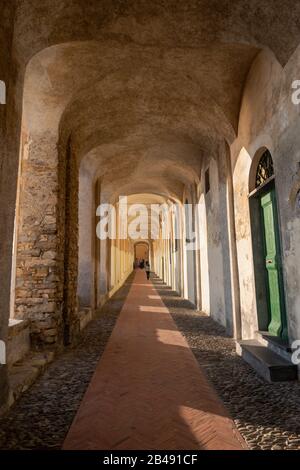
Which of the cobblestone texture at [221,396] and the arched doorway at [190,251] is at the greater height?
the arched doorway at [190,251]

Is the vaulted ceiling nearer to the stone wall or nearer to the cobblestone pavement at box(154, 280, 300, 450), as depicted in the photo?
the stone wall

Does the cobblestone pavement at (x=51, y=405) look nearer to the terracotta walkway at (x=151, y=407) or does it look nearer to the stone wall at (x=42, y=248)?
the terracotta walkway at (x=151, y=407)

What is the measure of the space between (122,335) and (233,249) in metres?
3.03

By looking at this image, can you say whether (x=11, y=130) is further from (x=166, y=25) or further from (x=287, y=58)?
(x=287, y=58)

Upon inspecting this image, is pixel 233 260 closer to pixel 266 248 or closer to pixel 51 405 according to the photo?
pixel 266 248

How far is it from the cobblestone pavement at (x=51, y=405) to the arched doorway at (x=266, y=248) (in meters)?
3.02

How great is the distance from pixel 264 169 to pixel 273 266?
169 centimetres

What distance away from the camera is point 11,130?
10.6ft

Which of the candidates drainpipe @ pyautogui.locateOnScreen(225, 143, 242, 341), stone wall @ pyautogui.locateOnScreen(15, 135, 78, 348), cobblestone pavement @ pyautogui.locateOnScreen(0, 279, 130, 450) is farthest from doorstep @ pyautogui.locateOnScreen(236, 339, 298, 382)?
stone wall @ pyautogui.locateOnScreen(15, 135, 78, 348)

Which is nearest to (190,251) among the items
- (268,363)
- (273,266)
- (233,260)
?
(233,260)

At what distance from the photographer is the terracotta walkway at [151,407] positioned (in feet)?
8.30

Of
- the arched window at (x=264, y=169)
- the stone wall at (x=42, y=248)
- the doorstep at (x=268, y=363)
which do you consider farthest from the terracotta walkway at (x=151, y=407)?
the arched window at (x=264, y=169)

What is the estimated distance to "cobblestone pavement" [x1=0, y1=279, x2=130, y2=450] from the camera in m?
2.57
